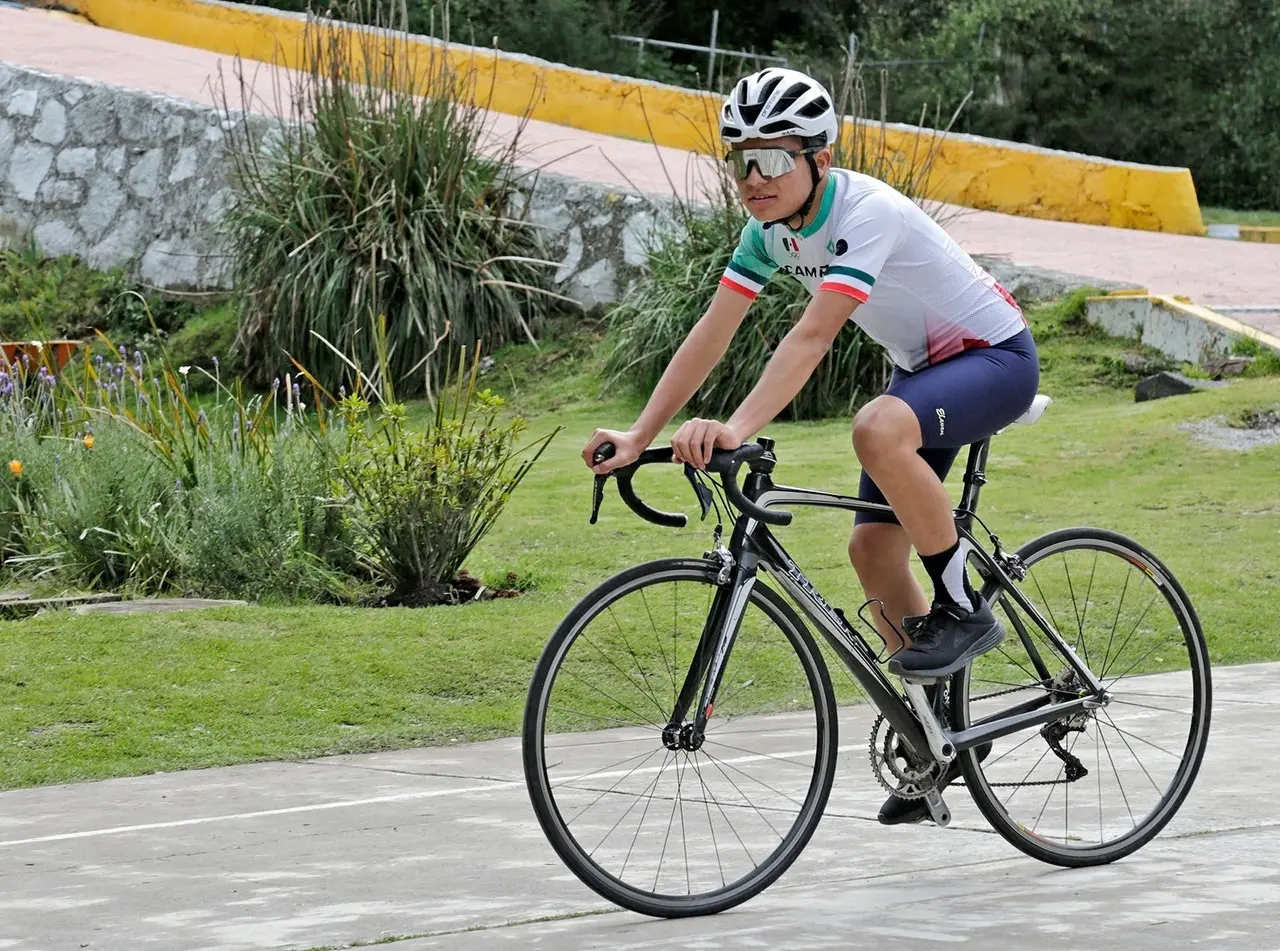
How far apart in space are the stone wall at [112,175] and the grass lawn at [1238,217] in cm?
1138

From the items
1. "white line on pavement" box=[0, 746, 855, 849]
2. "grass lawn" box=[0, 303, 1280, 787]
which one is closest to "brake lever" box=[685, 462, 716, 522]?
"white line on pavement" box=[0, 746, 855, 849]

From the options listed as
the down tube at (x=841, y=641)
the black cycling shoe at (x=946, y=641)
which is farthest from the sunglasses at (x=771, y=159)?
the black cycling shoe at (x=946, y=641)

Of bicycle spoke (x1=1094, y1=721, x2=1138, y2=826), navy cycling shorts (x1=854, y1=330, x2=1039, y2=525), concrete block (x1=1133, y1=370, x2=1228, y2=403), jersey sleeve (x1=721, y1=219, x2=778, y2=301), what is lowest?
bicycle spoke (x1=1094, y1=721, x2=1138, y2=826)

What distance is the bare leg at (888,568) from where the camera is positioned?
4570mm

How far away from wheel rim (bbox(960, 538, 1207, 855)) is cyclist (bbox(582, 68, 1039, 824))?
26 centimetres

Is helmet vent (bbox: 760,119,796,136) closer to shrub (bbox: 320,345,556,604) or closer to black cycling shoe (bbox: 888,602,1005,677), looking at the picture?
black cycling shoe (bbox: 888,602,1005,677)

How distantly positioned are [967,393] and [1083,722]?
3.34ft

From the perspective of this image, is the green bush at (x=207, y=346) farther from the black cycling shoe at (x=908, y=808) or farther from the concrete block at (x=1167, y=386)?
the black cycling shoe at (x=908, y=808)

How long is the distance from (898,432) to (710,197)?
10.3 meters

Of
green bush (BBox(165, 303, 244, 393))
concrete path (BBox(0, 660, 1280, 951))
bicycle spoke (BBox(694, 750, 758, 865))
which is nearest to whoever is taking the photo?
concrete path (BBox(0, 660, 1280, 951))

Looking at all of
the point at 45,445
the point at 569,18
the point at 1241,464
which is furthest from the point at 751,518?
the point at 569,18

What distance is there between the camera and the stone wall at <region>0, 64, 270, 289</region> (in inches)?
693

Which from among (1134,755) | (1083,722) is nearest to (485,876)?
(1083,722)

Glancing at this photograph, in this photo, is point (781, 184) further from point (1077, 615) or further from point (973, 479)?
point (1077, 615)
